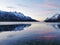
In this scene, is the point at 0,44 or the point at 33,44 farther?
the point at 33,44

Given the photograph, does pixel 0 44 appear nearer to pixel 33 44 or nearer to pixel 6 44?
pixel 6 44

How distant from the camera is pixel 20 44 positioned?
68.9 ft

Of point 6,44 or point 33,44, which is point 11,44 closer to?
point 6,44

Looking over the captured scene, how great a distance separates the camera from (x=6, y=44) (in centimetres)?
2095

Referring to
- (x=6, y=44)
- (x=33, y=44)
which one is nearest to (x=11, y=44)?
(x=6, y=44)

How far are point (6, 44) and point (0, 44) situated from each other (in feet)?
3.45

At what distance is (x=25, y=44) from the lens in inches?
843

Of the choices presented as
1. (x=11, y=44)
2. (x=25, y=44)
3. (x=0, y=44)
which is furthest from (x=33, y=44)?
(x=0, y=44)

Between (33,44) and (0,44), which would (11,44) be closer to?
(0,44)

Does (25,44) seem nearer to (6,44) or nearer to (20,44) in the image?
(20,44)

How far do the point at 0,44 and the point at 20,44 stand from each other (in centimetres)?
270

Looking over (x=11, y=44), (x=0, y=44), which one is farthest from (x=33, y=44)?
(x=0, y=44)

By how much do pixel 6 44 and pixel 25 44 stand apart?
2606mm

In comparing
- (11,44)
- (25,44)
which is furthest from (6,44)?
(25,44)
